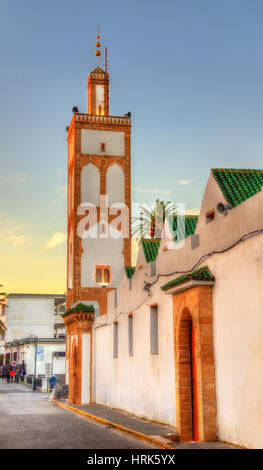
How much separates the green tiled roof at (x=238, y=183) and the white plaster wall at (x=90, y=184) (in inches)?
1038

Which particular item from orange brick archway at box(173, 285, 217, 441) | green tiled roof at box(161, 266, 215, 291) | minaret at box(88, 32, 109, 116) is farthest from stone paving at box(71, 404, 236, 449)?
minaret at box(88, 32, 109, 116)

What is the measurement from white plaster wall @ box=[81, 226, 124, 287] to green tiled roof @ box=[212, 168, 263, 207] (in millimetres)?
26115

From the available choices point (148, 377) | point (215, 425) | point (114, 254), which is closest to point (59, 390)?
point (114, 254)

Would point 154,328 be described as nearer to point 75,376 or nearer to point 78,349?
point 78,349

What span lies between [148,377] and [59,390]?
16218 millimetres

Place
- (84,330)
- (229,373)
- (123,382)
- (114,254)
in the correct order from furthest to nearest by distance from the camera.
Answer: (114,254)
(84,330)
(123,382)
(229,373)

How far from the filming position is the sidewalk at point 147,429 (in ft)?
38.2

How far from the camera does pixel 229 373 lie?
37.7 ft

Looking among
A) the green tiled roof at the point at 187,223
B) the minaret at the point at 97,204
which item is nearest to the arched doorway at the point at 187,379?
the green tiled roof at the point at 187,223

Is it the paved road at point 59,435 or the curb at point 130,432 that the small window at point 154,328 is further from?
the paved road at point 59,435

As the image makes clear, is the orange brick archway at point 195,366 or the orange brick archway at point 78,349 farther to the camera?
the orange brick archway at point 78,349

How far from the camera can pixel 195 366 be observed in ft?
44.9

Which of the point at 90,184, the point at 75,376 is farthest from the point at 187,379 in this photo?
the point at 90,184

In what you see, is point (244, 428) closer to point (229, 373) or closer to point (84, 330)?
point (229, 373)
